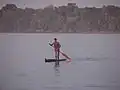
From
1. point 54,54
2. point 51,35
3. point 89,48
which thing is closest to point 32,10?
point 51,35

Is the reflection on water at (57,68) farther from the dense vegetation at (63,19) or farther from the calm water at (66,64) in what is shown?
the dense vegetation at (63,19)

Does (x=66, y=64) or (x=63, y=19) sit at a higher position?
(x=63, y=19)

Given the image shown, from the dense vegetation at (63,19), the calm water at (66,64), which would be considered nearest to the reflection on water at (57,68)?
the calm water at (66,64)

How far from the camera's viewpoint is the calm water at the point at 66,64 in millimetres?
2369

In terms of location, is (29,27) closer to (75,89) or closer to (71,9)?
(71,9)

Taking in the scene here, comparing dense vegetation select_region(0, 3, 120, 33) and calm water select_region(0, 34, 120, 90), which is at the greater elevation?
dense vegetation select_region(0, 3, 120, 33)

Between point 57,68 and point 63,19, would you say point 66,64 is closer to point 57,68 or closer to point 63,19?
point 57,68

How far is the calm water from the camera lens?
2.37m

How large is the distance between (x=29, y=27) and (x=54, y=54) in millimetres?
360

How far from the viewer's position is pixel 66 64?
7.77 feet

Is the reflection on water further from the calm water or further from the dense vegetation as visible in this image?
the dense vegetation

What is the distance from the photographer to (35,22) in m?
2.38

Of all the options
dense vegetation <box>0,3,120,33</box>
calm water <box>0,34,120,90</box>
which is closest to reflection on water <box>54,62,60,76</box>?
calm water <box>0,34,120,90</box>

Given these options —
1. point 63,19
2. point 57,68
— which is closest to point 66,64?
point 57,68
